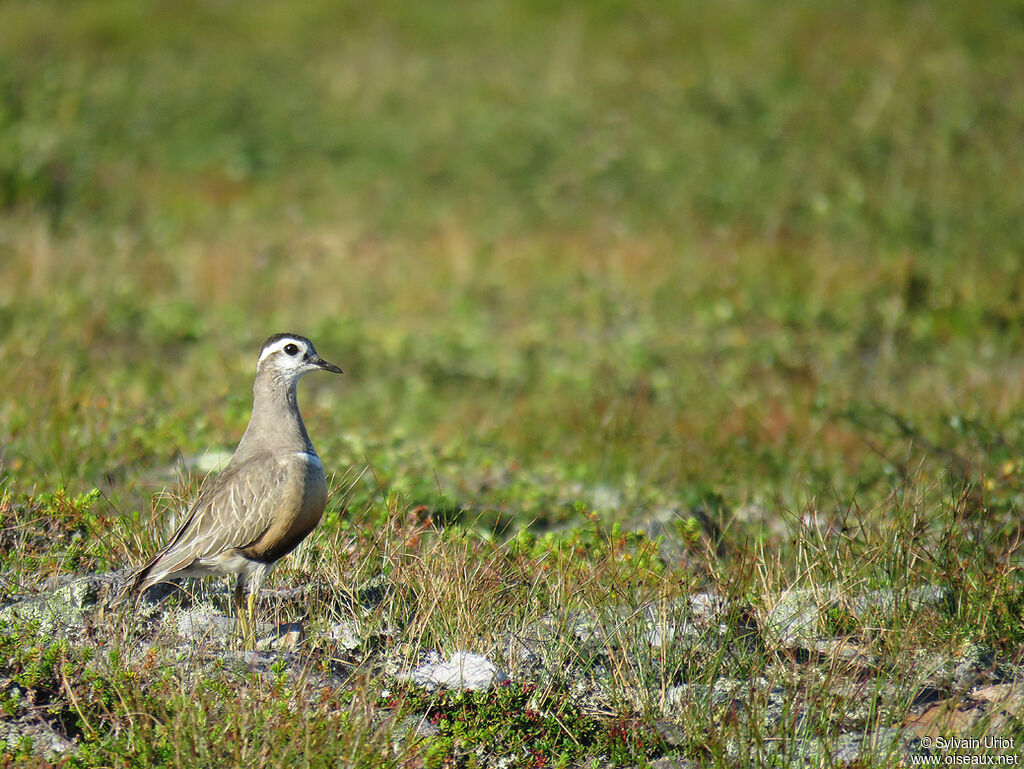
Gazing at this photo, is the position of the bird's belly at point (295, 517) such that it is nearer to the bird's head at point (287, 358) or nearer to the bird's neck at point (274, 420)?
the bird's neck at point (274, 420)

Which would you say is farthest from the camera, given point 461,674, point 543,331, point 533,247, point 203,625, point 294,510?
point 533,247

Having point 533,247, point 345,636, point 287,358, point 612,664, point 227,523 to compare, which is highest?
point 287,358

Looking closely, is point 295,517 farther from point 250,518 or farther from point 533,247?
point 533,247

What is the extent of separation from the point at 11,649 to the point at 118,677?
0.60 m

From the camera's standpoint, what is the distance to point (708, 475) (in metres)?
8.33

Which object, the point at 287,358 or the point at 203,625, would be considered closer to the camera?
the point at 203,625

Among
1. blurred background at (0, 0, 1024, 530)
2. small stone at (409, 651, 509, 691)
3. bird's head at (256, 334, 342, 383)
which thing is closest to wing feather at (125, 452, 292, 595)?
bird's head at (256, 334, 342, 383)

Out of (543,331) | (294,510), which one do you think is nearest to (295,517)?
(294,510)

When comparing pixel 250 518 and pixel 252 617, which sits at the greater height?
pixel 250 518

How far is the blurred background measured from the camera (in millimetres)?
8055

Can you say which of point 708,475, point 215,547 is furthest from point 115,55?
point 215,547

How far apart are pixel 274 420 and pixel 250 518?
550 mm

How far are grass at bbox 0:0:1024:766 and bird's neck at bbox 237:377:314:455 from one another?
0.72 meters

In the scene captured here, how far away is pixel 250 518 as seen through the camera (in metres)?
4.79
